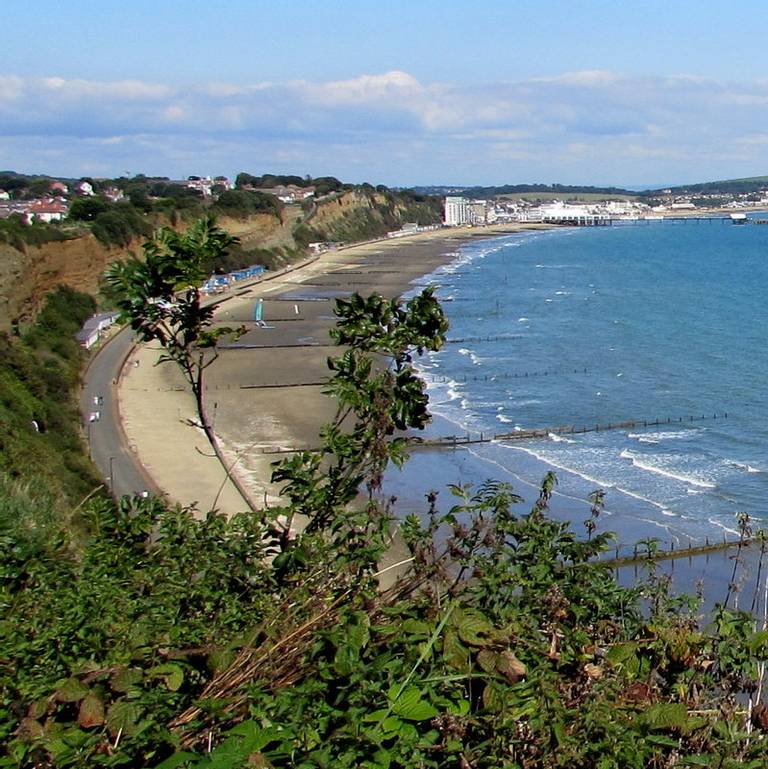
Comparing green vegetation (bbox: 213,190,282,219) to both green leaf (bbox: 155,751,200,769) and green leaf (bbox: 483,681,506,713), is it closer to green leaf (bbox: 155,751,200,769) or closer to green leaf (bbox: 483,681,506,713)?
green leaf (bbox: 483,681,506,713)

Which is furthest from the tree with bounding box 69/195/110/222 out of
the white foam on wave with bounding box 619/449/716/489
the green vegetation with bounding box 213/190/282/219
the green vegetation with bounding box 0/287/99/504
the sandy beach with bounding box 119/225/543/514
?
the white foam on wave with bounding box 619/449/716/489

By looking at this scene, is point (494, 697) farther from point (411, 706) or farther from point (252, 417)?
point (252, 417)

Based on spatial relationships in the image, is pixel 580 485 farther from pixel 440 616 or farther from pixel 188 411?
pixel 440 616

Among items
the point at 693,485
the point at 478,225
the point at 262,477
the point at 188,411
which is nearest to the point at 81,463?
the point at 262,477

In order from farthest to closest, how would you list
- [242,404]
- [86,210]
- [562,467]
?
[86,210] < [242,404] < [562,467]

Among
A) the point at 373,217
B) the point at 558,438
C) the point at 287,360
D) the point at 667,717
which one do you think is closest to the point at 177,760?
the point at 667,717

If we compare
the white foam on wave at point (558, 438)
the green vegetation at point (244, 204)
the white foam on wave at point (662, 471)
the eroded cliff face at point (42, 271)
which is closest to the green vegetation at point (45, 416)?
the eroded cliff face at point (42, 271)

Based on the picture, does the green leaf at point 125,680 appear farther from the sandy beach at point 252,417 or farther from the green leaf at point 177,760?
the sandy beach at point 252,417
